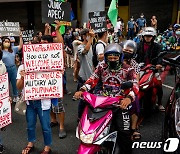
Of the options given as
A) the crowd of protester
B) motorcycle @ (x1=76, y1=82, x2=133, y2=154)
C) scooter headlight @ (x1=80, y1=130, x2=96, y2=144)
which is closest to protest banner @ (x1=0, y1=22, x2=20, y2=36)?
the crowd of protester

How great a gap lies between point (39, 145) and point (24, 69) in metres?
1.34

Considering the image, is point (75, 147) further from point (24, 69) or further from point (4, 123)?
point (24, 69)

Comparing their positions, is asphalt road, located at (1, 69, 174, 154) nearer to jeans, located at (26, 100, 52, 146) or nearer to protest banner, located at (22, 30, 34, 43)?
jeans, located at (26, 100, 52, 146)

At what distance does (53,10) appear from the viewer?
17.2 feet

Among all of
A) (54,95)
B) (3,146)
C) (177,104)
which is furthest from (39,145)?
(177,104)

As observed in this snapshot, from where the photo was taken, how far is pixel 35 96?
4.29m

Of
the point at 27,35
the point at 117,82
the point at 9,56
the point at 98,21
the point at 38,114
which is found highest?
the point at 98,21

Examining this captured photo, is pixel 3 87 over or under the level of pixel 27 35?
under

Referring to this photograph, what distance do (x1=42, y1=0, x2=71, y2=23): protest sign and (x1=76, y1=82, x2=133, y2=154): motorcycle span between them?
77.2 inches

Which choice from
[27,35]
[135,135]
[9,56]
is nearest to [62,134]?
[135,135]

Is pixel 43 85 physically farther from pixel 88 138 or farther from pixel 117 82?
pixel 88 138

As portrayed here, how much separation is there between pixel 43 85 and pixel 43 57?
0.39 m

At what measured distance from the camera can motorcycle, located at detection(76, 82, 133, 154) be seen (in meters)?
3.44

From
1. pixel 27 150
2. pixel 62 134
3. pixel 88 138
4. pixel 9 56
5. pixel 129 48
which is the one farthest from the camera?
pixel 9 56
